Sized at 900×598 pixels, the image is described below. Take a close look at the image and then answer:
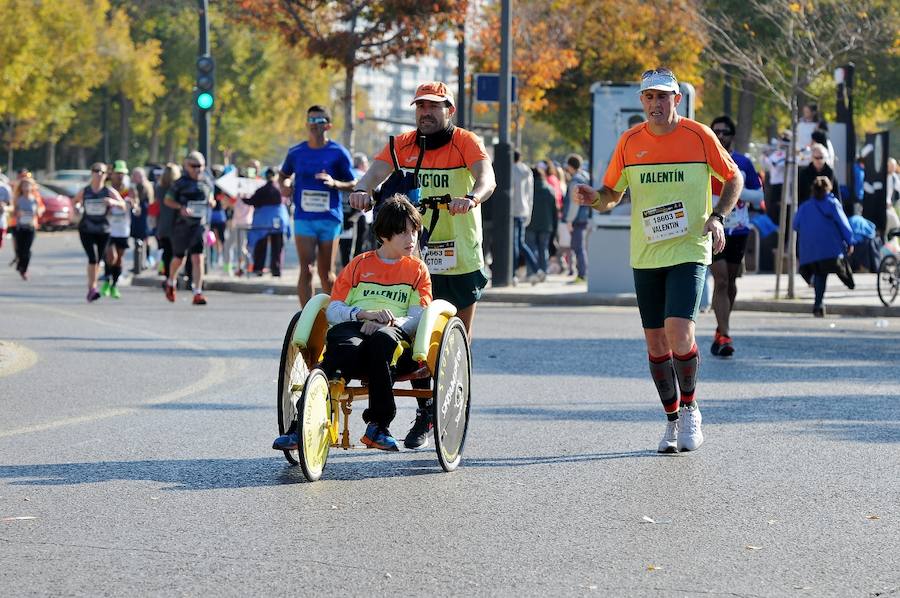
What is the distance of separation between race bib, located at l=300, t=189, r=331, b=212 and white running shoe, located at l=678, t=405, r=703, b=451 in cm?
648

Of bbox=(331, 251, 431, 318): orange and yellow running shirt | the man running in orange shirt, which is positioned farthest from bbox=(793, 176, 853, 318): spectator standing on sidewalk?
bbox=(331, 251, 431, 318): orange and yellow running shirt

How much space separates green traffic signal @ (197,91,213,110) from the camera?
83.1ft

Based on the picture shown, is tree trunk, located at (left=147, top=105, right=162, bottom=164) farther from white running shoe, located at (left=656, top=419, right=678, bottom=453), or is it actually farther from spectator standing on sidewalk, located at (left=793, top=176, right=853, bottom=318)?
white running shoe, located at (left=656, top=419, right=678, bottom=453)

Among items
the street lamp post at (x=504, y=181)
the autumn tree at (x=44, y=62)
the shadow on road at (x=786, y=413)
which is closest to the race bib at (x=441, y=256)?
the shadow on road at (x=786, y=413)

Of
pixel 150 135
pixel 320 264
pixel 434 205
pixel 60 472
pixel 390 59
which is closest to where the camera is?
pixel 60 472

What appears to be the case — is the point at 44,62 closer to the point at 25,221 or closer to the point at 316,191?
the point at 25,221

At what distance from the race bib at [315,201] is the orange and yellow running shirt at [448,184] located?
593cm

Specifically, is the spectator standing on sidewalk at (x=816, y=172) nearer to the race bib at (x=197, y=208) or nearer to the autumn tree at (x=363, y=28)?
the autumn tree at (x=363, y=28)

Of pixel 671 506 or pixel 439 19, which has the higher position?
pixel 439 19

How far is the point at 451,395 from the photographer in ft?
27.9

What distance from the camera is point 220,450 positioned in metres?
9.13

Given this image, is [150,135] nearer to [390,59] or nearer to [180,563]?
[390,59]

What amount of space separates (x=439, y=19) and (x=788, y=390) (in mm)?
17137

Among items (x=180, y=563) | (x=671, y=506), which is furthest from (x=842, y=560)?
(x=180, y=563)
